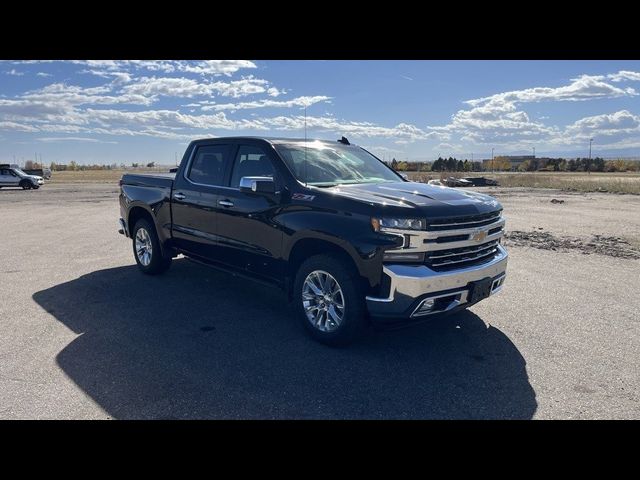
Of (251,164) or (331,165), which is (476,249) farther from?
(251,164)

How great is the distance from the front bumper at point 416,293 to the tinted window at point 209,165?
2.77 metres

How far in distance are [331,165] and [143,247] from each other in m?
3.65

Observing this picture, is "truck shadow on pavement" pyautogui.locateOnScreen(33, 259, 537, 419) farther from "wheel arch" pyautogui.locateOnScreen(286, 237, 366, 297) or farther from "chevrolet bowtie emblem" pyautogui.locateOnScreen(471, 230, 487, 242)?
"chevrolet bowtie emblem" pyautogui.locateOnScreen(471, 230, 487, 242)

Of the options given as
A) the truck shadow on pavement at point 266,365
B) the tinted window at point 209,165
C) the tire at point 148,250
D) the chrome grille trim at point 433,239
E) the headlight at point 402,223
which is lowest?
the truck shadow on pavement at point 266,365

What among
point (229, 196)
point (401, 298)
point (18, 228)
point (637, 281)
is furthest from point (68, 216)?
point (637, 281)

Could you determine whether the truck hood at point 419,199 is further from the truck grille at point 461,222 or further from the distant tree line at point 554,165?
the distant tree line at point 554,165

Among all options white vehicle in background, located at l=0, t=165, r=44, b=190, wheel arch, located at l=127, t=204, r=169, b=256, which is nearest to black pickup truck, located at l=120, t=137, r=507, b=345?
wheel arch, located at l=127, t=204, r=169, b=256

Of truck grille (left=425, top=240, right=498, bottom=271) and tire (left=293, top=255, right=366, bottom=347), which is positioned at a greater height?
truck grille (left=425, top=240, right=498, bottom=271)

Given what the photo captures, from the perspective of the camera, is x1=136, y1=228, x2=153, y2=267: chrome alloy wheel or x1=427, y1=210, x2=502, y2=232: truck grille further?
x1=136, y1=228, x2=153, y2=267: chrome alloy wheel

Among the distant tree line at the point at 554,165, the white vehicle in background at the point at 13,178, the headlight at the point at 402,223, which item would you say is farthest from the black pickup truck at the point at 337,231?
the distant tree line at the point at 554,165

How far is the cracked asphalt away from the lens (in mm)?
3424

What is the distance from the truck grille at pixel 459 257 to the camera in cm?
410

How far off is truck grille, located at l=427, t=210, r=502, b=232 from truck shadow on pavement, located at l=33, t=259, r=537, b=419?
1.18 m
